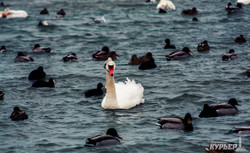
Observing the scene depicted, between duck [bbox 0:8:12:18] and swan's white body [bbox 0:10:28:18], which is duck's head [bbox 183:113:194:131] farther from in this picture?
duck [bbox 0:8:12:18]

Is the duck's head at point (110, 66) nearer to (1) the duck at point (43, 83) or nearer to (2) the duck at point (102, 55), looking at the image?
(1) the duck at point (43, 83)

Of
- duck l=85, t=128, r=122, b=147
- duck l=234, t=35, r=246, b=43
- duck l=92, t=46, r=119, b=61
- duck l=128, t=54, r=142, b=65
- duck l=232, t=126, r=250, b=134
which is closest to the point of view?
duck l=85, t=128, r=122, b=147

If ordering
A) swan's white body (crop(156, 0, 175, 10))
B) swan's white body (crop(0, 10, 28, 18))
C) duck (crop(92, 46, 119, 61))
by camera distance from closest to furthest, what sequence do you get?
duck (crop(92, 46, 119, 61))
swan's white body (crop(0, 10, 28, 18))
swan's white body (crop(156, 0, 175, 10))

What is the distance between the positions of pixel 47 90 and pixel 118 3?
26668 millimetres

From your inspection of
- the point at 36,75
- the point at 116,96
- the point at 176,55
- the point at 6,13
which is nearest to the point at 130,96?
the point at 116,96

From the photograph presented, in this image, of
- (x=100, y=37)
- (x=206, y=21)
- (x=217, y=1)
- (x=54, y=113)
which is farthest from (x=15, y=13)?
(x=54, y=113)

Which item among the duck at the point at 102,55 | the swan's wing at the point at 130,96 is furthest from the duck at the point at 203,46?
the swan's wing at the point at 130,96

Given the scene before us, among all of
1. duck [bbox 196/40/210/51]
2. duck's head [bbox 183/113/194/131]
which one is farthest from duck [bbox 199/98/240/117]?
duck [bbox 196/40/210/51]

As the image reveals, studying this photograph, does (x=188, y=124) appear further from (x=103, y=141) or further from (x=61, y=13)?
(x=61, y=13)

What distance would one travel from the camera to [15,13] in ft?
126

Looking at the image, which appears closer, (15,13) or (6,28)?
(6,28)

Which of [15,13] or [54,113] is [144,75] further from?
[15,13]

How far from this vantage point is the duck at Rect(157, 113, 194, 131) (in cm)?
1459

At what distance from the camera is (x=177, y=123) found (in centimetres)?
1477
